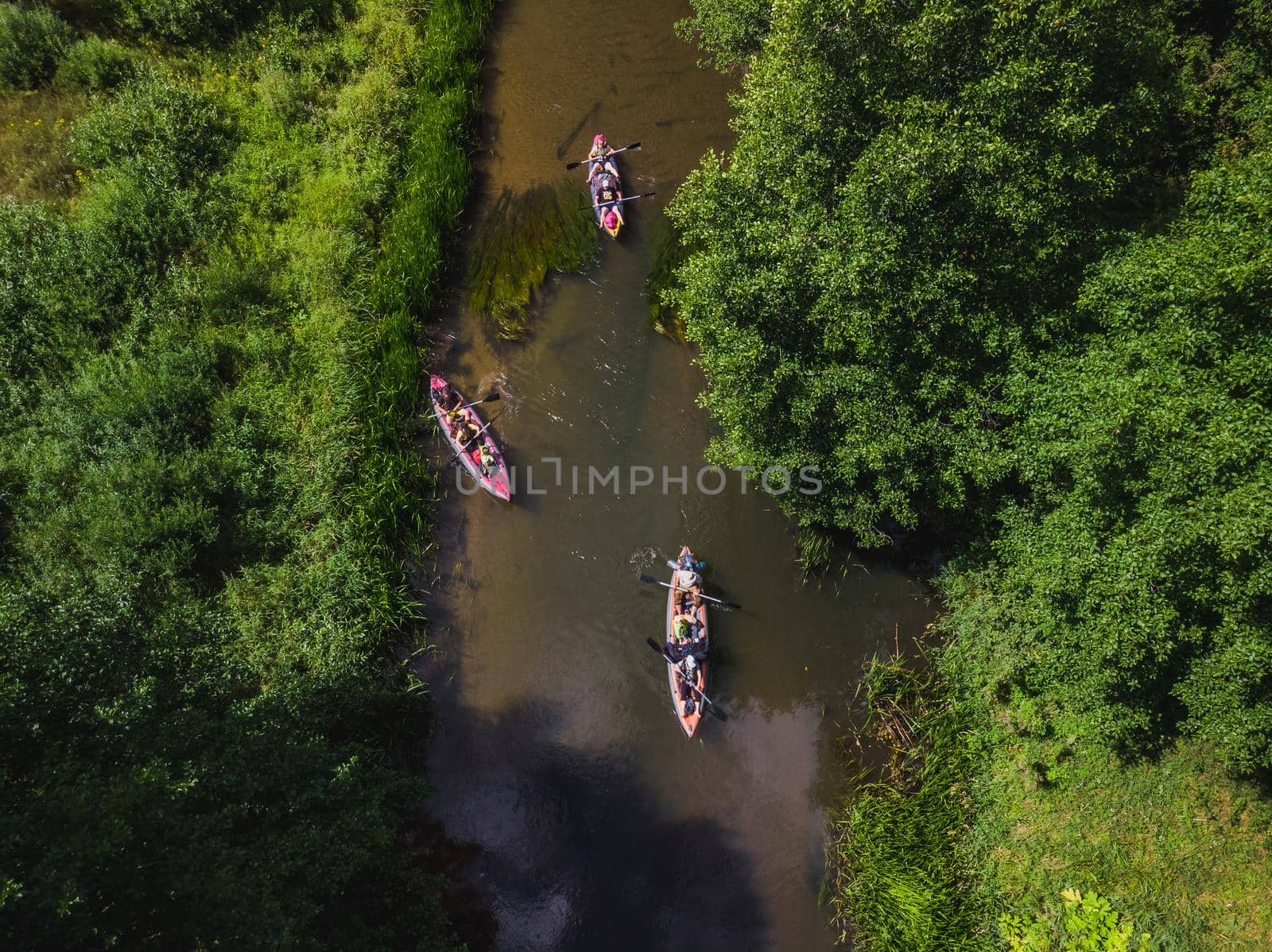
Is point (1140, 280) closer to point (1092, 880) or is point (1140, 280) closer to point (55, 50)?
point (1092, 880)

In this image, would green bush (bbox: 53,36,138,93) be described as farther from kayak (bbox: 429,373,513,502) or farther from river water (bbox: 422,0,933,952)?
kayak (bbox: 429,373,513,502)

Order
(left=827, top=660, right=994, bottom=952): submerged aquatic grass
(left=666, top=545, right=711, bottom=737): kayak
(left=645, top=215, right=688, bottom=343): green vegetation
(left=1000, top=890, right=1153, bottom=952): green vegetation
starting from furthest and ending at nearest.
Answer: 1. (left=645, top=215, right=688, bottom=343): green vegetation
2. (left=666, top=545, right=711, bottom=737): kayak
3. (left=827, top=660, right=994, bottom=952): submerged aquatic grass
4. (left=1000, top=890, right=1153, bottom=952): green vegetation

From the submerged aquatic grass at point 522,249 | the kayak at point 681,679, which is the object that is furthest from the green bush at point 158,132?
the kayak at point 681,679

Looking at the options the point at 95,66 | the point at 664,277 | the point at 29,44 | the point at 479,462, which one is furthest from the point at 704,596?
the point at 29,44

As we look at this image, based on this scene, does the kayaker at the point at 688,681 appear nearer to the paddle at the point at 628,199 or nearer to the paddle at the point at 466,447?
the paddle at the point at 466,447

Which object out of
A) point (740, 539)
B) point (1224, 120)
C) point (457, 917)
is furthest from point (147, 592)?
point (1224, 120)

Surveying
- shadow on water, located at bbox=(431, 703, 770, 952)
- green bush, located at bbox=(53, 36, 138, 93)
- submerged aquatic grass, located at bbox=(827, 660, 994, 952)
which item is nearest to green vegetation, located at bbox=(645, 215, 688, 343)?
submerged aquatic grass, located at bbox=(827, 660, 994, 952)
